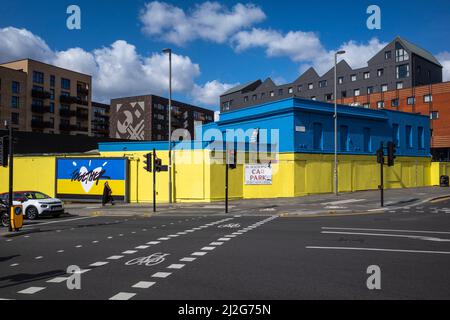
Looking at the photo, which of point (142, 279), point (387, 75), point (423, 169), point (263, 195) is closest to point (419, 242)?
point (142, 279)

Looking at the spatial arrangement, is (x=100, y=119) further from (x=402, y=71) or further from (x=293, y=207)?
(x=293, y=207)

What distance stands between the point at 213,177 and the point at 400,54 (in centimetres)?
5621

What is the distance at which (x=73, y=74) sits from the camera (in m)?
83.6

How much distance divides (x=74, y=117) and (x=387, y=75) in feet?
207

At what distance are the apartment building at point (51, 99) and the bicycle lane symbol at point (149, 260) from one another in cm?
6938

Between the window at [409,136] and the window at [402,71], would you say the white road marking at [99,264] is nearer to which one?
the window at [409,136]

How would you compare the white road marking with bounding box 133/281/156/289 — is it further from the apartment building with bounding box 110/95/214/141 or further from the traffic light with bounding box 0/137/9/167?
the apartment building with bounding box 110/95/214/141

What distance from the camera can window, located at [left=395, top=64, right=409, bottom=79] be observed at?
68.1 m

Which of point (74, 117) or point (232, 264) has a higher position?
point (74, 117)

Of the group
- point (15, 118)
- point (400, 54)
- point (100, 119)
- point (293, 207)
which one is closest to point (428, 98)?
point (400, 54)

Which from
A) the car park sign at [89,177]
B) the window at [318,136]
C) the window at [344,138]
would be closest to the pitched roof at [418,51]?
the window at [344,138]

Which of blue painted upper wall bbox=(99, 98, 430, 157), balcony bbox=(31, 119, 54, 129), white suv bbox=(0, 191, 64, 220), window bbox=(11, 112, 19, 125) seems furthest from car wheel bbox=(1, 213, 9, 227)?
balcony bbox=(31, 119, 54, 129)

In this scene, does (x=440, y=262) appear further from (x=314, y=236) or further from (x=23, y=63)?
(x=23, y=63)

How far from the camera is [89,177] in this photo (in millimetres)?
29594
